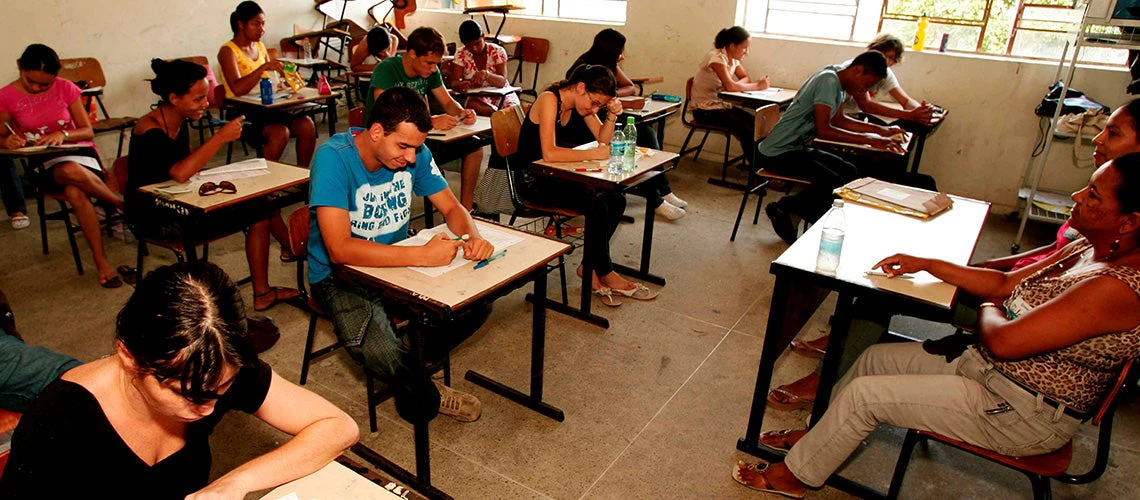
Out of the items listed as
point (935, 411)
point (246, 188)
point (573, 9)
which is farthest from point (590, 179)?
point (573, 9)

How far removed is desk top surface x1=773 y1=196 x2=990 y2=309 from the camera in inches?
86.3

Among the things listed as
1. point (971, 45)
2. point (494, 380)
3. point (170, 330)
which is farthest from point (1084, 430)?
point (971, 45)

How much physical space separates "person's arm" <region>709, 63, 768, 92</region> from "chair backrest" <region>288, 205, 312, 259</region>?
4.14 metres

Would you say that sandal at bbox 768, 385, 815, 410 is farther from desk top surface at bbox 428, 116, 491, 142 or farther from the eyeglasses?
the eyeglasses

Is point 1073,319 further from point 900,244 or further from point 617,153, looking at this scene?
point 617,153

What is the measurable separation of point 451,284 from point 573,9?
6223 millimetres

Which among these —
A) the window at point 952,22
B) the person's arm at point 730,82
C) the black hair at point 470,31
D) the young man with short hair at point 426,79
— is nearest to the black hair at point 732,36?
the person's arm at point 730,82

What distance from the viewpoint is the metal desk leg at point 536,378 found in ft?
8.48

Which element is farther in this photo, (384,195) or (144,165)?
(144,165)

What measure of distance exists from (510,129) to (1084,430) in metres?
2.91

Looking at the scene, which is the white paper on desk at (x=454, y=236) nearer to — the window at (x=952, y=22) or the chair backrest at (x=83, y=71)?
the chair backrest at (x=83, y=71)

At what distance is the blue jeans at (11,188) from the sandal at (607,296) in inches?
153

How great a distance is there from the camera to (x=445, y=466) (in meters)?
2.46

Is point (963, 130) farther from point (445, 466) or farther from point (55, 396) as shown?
point (55, 396)
